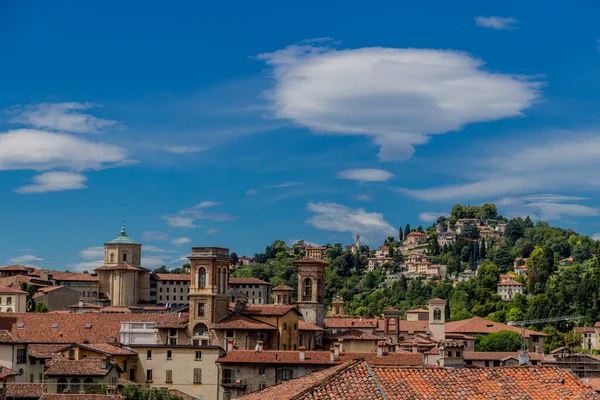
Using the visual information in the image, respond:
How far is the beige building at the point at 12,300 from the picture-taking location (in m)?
115

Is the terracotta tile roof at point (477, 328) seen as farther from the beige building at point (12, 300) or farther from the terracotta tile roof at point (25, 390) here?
the terracotta tile roof at point (25, 390)

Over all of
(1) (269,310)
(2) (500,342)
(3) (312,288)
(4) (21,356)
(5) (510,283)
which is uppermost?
(5) (510,283)

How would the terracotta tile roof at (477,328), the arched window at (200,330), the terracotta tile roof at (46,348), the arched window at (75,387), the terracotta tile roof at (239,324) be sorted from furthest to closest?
the terracotta tile roof at (477,328) → the arched window at (200,330) → the terracotta tile roof at (239,324) → the terracotta tile roof at (46,348) → the arched window at (75,387)

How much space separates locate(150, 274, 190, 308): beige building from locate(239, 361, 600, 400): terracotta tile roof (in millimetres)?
136453

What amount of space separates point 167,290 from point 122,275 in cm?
1556

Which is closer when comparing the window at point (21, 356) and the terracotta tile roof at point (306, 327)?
the window at point (21, 356)

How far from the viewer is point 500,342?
395ft

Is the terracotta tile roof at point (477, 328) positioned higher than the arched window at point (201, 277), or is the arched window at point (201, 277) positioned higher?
the arched window at point (201, 277)

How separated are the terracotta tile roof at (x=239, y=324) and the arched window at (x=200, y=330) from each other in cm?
91

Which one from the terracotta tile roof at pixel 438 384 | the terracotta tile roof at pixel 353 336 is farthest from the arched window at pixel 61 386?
the terracotta tile roof at pixel 438 384

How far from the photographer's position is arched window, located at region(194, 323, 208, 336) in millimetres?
76831

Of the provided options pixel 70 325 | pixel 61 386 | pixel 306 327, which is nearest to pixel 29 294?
pixel 70 325

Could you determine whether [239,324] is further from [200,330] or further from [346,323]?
[346,323]

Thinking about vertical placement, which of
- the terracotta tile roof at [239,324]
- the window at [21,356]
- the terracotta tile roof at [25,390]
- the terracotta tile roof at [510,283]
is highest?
the terracotta tile roof at [510,283]
